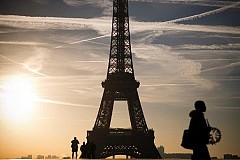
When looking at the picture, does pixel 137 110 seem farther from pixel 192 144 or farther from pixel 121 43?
pixel 192 144

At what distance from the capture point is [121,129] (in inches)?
2447

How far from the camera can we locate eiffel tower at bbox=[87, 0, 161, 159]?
59719 mm

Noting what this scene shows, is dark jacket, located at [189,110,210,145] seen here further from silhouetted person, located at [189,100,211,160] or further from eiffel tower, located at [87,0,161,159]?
eiffel tower, located at [87,0,161,159]

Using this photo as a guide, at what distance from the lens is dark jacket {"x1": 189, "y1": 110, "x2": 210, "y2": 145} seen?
32.3 feet

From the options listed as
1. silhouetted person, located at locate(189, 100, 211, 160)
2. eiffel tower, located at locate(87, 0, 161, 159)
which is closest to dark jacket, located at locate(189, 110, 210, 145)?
silhouetted person, located at locate(189, 100, 211, 160)

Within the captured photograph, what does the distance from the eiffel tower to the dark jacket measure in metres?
49.3

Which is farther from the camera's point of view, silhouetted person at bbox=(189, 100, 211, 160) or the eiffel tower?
the eiffel tower

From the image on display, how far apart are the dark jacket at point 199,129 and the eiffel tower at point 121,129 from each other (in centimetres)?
4930

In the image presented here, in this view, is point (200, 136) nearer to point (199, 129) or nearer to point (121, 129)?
point (199, 129)

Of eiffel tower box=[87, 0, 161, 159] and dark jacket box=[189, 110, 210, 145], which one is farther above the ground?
eiffel tower box=[87, 0, 161, 159]

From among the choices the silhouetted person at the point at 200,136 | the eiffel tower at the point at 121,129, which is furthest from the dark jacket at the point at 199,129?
the eiffel tower at the point at 121,129

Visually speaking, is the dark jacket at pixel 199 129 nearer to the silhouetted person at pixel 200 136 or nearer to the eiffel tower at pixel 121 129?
the silhouetted person at pixel 200 136

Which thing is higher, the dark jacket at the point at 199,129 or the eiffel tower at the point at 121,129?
the eiffel tower at the point at 121,129

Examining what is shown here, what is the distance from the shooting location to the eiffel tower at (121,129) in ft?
196
